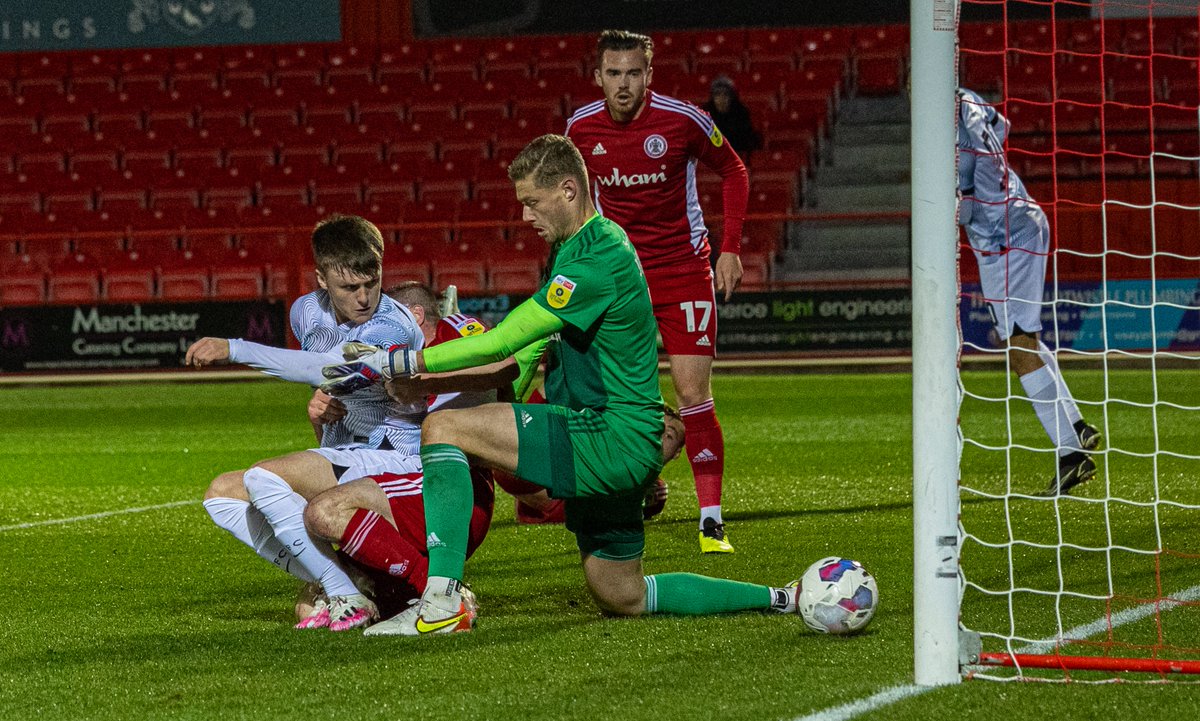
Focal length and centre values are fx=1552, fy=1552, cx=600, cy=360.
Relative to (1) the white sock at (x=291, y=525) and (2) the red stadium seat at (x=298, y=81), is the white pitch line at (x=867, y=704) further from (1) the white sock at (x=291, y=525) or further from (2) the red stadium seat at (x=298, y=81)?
(2) the red stadium seat at (x=298, y=81)

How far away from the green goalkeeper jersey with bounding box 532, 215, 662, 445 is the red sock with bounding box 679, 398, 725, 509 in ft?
6.00

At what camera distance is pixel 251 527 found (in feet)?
15.1

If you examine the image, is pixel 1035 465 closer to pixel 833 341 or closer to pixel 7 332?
pixel 833 341

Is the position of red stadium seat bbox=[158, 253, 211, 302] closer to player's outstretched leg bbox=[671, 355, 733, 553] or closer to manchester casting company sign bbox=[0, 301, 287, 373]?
manchester casting company sign bbox=[0, 301, 287, 373]

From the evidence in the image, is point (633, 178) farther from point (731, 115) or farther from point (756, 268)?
point (756, 268)

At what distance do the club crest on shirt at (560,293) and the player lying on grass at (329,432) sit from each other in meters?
0.63

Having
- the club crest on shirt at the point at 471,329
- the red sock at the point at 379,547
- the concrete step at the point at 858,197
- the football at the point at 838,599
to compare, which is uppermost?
the concrete step at the point at 858,197

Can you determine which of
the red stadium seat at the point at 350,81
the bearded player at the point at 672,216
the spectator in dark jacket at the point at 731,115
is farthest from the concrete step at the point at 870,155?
the bearded player at the point at 672,216

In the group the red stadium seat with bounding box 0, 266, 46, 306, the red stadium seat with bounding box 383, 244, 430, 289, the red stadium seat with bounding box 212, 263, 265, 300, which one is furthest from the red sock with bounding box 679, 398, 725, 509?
the red stadium seat with bounding box 0, 266, 46, 306

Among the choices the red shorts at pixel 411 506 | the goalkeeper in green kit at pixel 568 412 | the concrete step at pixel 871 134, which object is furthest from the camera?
the concrete step at pixel 871 134

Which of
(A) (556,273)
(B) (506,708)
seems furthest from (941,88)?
(B) (506,708)

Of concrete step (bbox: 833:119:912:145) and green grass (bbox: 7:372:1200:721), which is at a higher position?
concrete step (bbox: 833:119:912:145)

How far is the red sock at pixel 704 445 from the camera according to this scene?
6.18m

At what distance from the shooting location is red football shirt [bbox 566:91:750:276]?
6.36 metres
